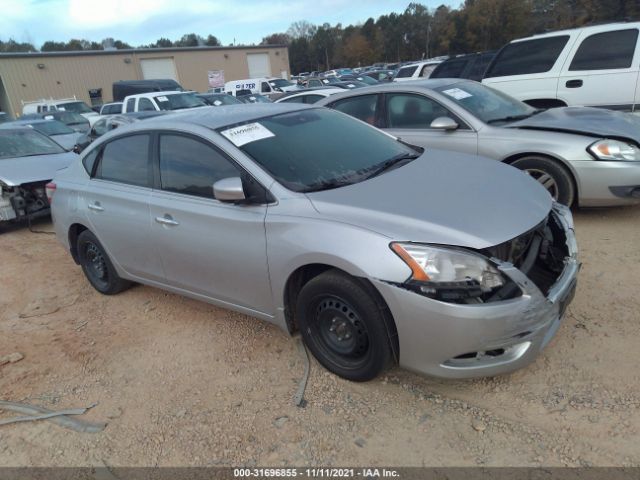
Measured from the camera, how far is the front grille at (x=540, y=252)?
2.53 metres

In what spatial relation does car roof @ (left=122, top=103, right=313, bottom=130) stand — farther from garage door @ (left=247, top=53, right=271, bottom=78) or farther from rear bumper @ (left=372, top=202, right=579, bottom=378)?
garage door @ (left=247, top=53, right=271, bottom=78)

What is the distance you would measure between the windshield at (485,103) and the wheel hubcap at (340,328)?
3381 millimetres

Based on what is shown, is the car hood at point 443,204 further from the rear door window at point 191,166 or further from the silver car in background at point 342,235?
the rear door window at point 191,166

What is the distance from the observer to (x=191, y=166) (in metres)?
3.34

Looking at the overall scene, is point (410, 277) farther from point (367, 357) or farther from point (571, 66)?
point (571, 66)

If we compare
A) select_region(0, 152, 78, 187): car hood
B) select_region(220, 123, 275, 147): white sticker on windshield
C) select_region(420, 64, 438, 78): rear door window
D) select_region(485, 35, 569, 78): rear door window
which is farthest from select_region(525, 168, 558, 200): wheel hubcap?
select_region(420, 64, 438, 78): rear door window

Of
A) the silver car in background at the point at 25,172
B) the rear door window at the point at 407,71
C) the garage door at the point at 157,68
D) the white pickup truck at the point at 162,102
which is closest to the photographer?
the silver car in background at the point at 25,172

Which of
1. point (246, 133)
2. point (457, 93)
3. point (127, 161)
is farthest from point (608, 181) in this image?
point (127, 161)

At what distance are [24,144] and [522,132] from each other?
7546mm

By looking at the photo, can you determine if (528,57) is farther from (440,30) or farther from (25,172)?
(440,30)

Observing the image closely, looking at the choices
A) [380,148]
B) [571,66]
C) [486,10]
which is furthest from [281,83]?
[486,10]

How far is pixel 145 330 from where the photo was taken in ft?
12.5

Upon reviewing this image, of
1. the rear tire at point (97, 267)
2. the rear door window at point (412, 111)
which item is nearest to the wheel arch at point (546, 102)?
the rear door window at point (412, 111)

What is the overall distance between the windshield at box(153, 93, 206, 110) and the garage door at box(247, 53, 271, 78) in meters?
32.8
